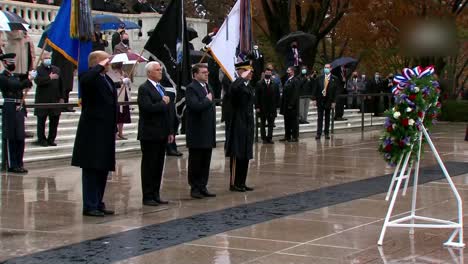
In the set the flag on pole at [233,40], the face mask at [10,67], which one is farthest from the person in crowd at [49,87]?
the flag on pole at [233,40]

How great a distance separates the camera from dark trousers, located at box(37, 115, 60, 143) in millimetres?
17828

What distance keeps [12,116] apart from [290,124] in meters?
9.35

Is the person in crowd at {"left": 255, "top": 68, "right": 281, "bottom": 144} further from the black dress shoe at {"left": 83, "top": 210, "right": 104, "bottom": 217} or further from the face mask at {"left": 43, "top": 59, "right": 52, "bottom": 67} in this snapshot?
the black dress shoe at {"left": 83, "top": 210, "right": 104, "bottom": 217}

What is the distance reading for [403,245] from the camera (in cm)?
927

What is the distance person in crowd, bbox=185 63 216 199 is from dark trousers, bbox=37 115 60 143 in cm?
606

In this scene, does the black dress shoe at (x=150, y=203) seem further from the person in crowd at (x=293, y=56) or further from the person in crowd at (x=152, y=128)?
the person in crowd at (x=293, y=56)

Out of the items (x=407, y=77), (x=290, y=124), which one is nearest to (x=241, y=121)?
(x=407, y=77)

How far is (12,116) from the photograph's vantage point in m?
15.2

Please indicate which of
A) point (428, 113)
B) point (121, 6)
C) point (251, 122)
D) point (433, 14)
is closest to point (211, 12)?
point (121, 6)

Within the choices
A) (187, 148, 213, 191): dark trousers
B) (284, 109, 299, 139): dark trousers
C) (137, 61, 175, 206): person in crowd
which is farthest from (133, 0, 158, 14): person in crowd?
(137, 61, 175, 206): person in crowd

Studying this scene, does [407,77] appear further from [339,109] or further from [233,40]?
[339,109]

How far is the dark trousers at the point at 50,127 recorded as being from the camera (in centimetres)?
1783

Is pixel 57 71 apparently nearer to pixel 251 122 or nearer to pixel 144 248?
pixel 251 122

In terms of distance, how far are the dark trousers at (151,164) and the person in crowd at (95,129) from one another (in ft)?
2.75
